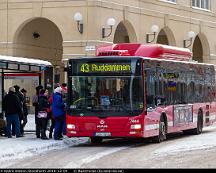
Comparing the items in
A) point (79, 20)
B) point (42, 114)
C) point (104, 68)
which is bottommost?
point (42, 114)

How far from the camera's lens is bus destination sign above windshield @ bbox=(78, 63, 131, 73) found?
21422 mm

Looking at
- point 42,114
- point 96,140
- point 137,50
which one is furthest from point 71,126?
point 137,50

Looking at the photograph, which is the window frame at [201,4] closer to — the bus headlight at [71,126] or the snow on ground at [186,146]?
the snow on ground at [186,146]

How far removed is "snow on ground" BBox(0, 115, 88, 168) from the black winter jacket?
87 centimetres

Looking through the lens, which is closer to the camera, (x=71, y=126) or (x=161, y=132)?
(x=71, y=126)

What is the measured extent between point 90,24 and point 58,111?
1491 cm

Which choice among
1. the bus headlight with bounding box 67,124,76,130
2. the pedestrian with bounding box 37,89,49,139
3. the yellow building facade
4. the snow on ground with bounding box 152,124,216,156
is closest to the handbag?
the pedestrian with bounding box 37,89,49,139

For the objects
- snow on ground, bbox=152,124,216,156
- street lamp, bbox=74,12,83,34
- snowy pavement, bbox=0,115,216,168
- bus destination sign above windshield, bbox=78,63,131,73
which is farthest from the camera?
street lamp, bbox=74,12,83,34

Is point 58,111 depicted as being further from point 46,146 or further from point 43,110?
point 46,146

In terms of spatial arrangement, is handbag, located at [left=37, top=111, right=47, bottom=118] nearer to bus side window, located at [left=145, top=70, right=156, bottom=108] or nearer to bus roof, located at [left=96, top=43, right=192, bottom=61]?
bus roof, located at [left=96, top=43, right=192, bottom=61]

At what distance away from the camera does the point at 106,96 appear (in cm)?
2136

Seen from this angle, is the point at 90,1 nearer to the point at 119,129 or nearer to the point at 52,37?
the point at 52,37

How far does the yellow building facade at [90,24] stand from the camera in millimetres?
38125

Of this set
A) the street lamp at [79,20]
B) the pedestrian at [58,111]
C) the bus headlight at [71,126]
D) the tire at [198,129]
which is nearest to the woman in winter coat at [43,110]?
the pedestrian at [58,111]
